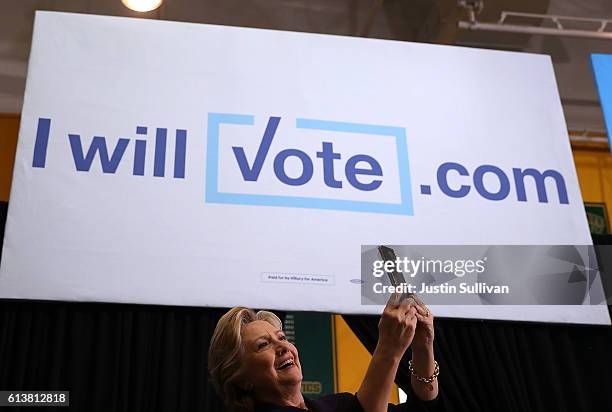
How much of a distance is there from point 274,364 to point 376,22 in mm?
4308

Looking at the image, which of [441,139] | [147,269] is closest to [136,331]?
[147,269]

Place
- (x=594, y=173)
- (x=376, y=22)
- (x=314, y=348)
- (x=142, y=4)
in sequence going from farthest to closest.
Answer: (x=376, y=22)
(x=594, y=173)
(x=314, y=348)
(x=142, y=4)

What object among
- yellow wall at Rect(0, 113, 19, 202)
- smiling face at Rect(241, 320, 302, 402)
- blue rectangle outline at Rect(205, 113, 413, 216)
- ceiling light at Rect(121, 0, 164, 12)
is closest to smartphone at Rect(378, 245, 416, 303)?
smiling face at Rect(241, 320, 302, 402)

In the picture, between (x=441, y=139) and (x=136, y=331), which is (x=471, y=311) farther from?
(x=136, y=331)

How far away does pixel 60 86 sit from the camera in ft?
10.9

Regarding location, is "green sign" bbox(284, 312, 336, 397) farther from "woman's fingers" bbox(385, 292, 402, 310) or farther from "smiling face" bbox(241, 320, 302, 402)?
"woman's fingers" bbox(385, 292, 402, 310)

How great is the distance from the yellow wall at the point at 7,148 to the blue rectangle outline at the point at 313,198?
1905 millimetres

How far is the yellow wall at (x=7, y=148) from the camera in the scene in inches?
188

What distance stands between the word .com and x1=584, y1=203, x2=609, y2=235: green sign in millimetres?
1777

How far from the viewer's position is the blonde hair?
1724 millimetres

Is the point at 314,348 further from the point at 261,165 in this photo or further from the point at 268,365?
the point at 268,365

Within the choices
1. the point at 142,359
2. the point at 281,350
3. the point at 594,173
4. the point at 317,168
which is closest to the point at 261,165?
the point at 317,168

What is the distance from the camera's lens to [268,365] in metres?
A: 1.73

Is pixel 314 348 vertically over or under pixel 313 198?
under
